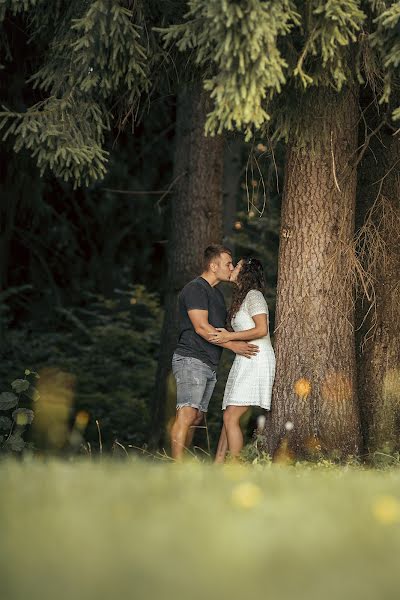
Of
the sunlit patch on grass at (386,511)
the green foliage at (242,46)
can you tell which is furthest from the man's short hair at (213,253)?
the sunlit patch on grass at (386,511)

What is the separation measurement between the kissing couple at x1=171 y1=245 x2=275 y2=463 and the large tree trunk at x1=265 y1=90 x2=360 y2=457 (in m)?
0.40

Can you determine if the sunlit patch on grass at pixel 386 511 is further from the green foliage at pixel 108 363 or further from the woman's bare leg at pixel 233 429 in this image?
the green foliage at pixel 108 363

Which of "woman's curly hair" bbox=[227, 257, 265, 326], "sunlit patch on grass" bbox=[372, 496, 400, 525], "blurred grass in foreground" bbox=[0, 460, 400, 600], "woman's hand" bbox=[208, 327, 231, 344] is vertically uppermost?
"woman's curly hair" bbox=[227, 257, 265, 326]

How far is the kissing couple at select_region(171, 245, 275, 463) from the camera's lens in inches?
376

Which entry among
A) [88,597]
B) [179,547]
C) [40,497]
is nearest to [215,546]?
[179,547]

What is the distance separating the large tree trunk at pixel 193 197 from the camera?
12.9m

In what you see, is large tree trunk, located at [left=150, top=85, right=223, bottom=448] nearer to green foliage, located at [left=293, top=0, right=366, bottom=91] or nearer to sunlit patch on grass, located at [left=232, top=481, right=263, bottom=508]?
green foliage, located at [left=293, top=0, right=366, bottom=91]

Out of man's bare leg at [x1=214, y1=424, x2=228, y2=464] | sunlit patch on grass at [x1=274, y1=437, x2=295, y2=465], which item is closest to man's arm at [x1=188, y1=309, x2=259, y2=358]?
man's bare leg at [x1=214, y1=424, x2=228, y2=464]

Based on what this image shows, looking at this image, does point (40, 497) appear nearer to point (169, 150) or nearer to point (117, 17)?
point (117, 17)

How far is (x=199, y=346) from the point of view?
9.76 m

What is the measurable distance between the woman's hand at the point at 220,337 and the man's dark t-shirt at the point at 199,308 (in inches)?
5.9

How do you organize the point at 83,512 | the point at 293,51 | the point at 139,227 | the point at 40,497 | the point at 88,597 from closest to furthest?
the point at 88,597
the point at 83,512
the point at 40,497
the point at 293,51
the point at 139,227

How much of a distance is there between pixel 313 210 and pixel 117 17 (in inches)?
93.7

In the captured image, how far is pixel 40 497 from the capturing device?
199 inches
